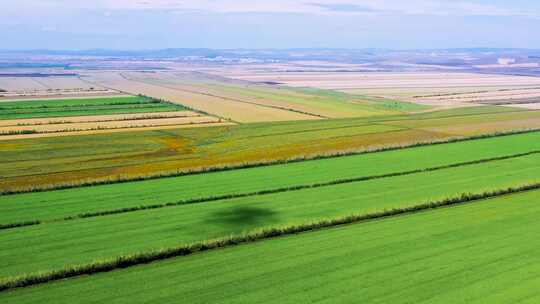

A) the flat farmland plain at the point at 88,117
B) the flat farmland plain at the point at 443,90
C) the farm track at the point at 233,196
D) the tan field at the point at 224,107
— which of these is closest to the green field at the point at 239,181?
the farm track at the point at 233,196

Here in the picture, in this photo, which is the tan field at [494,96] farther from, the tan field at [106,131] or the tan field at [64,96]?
the tan field at [64,96]

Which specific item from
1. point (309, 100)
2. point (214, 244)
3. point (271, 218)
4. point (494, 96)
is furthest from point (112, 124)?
point (494, 96)

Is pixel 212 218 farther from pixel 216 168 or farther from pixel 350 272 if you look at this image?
pixel 216 168

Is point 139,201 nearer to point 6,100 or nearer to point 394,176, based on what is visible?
point 394,176

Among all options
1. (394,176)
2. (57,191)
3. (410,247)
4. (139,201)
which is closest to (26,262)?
(139,201)

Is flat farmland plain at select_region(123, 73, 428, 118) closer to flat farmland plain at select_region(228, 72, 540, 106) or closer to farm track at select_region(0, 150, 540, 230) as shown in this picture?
flat farmland plain at select_region(228, 72, 540, 106)

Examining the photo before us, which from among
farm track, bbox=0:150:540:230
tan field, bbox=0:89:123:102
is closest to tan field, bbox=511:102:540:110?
farm track, bbox=0:150:540:230
